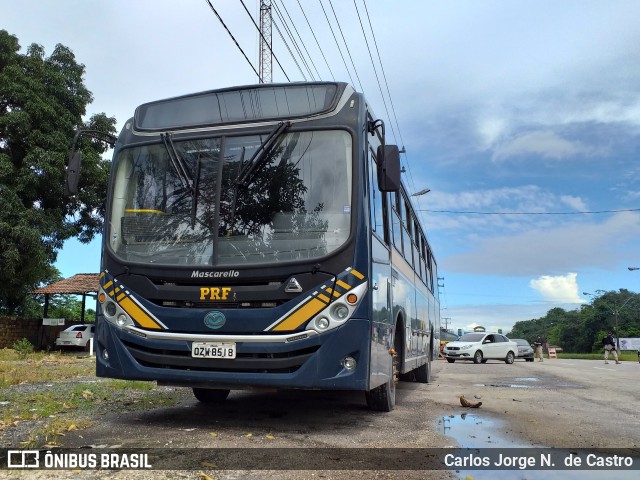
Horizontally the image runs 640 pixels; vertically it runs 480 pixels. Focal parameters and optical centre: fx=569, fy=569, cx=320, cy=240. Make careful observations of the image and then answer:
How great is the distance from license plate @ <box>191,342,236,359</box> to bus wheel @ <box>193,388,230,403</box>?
2.33m

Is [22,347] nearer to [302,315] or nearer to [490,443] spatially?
[302,315]

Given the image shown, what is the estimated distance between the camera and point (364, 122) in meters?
5.86

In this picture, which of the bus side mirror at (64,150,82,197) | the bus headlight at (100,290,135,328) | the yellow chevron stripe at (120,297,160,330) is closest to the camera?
the yellow chevron stripe at (120,297,160,330)

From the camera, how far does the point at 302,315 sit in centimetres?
509

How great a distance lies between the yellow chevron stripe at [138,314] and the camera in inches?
215

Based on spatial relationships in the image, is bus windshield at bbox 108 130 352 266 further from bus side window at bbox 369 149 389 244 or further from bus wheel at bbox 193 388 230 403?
bus wheel at bbox 193 388 230 403

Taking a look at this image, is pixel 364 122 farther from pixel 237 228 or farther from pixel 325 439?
pixel 325 439

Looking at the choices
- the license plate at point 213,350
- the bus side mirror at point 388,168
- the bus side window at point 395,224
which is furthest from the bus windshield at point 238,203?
the bus side window at point 395,224

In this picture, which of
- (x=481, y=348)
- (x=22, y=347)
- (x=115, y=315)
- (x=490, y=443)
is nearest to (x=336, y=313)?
(x=490, y=443)

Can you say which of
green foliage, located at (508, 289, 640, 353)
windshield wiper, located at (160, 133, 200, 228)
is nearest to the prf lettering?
windshield wiper, located at (160, 133, 200, 228)

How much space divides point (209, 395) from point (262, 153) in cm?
363

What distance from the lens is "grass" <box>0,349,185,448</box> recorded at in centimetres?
532

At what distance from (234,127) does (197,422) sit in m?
3.10

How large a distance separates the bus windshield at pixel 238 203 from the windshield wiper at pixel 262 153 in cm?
1
